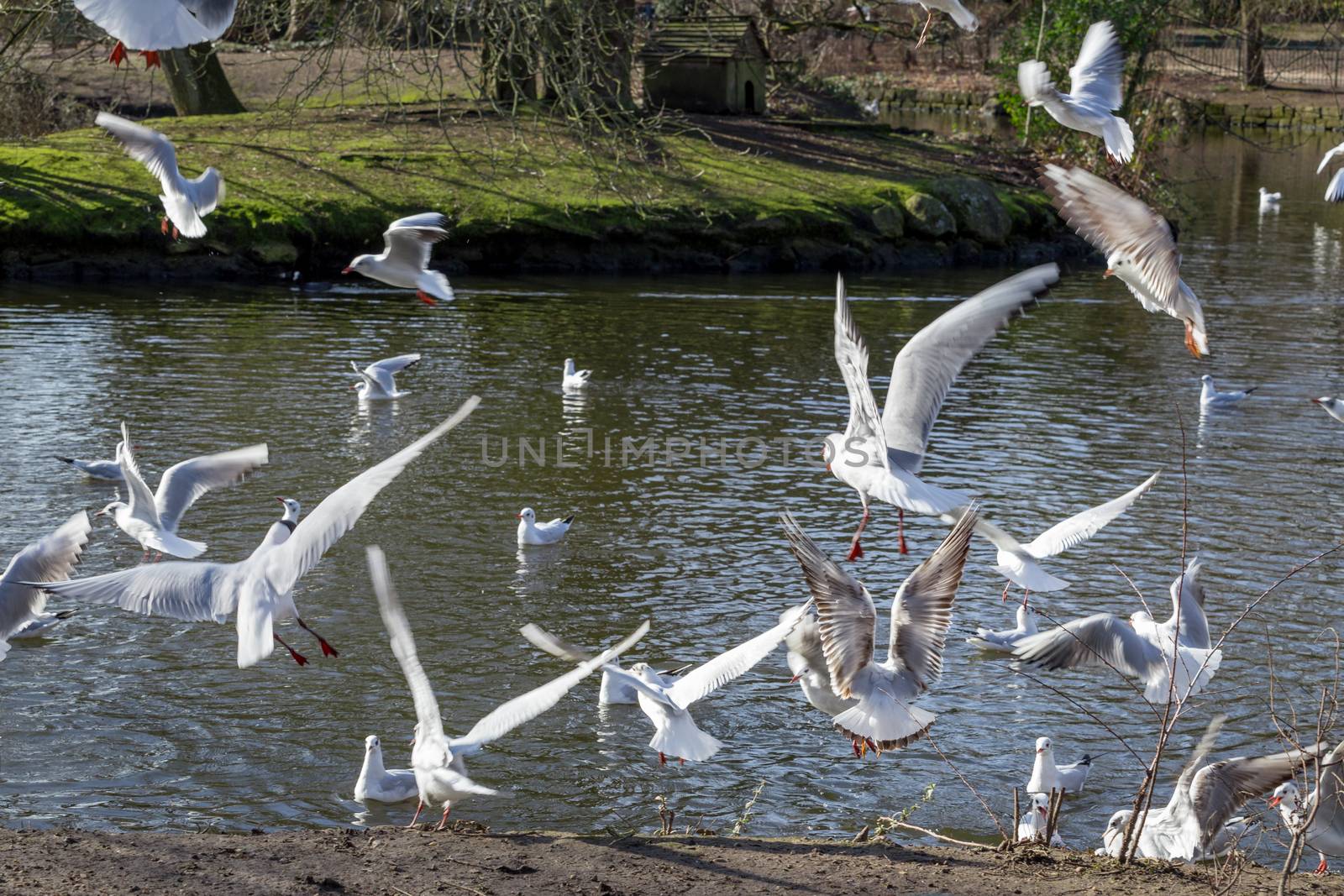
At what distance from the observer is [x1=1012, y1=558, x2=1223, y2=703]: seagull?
6566mm

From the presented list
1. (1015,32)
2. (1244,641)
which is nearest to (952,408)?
(1244,641)

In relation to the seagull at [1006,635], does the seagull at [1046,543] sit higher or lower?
higher

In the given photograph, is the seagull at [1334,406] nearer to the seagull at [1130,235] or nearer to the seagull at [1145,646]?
the seagull at [1145,646]

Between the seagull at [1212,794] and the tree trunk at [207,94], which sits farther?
the tree trunk at [207,94]

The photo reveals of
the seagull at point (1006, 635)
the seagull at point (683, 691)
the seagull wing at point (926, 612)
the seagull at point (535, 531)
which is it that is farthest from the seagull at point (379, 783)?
the seagull at point (535, 531)

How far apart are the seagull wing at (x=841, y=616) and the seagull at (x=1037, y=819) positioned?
3.46ft

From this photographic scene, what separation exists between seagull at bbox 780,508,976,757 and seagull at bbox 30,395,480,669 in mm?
1452

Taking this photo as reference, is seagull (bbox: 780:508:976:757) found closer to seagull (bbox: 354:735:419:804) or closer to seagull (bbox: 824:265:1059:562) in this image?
seagull (bbox: 824:265:1059:562)

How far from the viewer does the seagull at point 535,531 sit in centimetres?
983

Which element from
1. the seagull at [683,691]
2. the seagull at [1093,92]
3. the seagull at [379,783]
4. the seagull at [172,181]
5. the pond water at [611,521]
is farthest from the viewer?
the seagull at [172,181]

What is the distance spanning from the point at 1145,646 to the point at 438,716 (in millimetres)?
3319

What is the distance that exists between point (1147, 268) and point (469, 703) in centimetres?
372

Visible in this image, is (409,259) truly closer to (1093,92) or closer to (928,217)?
(1093,92)

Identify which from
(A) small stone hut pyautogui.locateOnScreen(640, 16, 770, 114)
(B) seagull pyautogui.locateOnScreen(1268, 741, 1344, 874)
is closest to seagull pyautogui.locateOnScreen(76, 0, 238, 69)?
(B) seagull pyautogui.locateOnScreen(1268, 741, 1344, 874)
